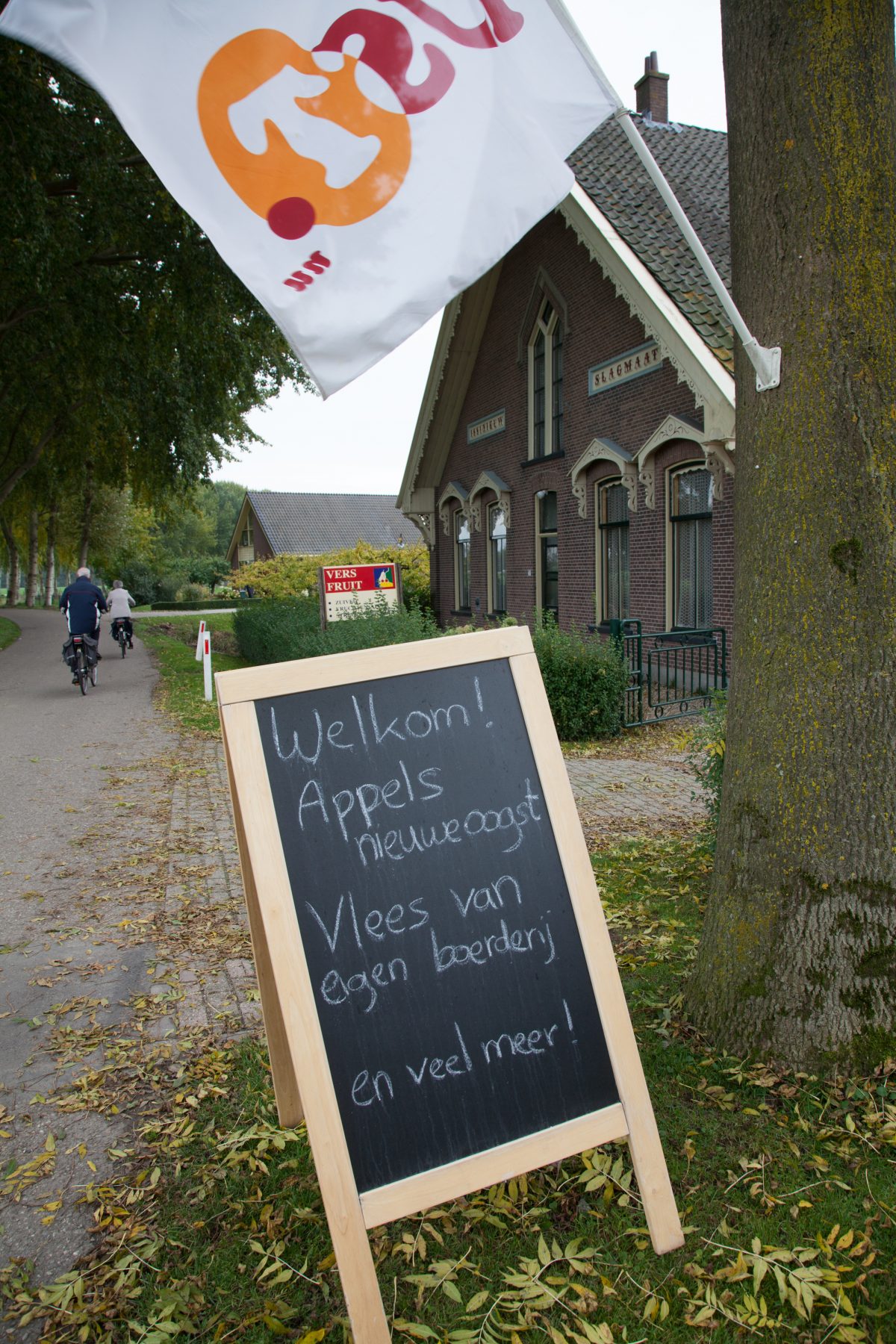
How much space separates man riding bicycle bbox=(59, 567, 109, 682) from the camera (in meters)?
14.4

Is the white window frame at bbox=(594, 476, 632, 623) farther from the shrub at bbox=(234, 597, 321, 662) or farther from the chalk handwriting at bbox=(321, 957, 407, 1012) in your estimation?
the chalk handwriting at bbox=(321, 957, 407, 1012)

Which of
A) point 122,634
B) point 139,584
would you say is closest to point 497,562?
point 122,634

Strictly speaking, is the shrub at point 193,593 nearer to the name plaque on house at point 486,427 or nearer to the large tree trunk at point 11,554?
the large tree trunk at point 11,554

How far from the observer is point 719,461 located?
1225 centimetres

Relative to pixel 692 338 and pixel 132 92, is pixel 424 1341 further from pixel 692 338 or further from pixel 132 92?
pixel 692 338

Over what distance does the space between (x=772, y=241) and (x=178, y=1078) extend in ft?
11.9

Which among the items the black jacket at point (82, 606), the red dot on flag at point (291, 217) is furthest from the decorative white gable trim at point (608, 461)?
the red dot on flag at point (291, 217)

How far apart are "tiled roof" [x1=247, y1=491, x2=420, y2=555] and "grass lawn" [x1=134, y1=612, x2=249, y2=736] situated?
67.2 feet

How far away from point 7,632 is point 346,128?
25416mm

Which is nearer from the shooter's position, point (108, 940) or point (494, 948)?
point (494, 948)

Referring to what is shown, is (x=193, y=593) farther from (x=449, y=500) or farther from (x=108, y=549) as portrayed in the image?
(x=449, y=500)

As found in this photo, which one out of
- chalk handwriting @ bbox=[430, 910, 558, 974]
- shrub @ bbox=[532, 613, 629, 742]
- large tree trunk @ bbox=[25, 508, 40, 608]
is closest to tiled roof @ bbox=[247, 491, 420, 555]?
large tree trunk @ bbox=[25, 508, 40, 608]

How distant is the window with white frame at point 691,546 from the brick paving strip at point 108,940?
4.46m

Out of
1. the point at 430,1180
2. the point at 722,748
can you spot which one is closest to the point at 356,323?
the point at 430,1180
